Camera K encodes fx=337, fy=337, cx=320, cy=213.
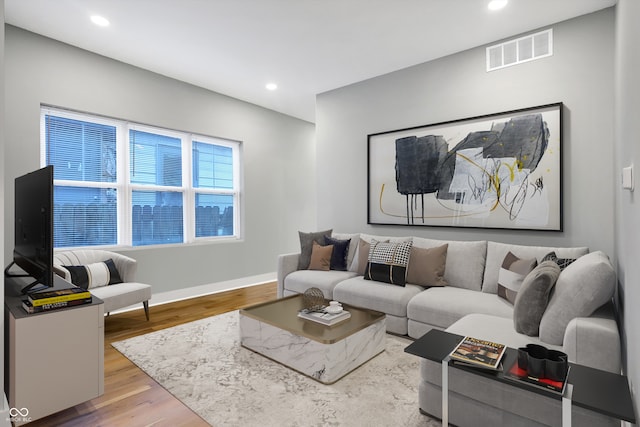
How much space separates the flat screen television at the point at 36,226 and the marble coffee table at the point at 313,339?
135 cm

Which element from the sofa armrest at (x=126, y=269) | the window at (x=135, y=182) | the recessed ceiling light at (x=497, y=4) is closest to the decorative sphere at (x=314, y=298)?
the sofa armrest at (x=126, y=269)

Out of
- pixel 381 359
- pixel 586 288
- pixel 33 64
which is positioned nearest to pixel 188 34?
pixel 33 64

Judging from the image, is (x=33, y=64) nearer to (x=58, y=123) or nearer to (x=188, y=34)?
(x=58, y=123)

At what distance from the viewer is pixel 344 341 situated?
7.35 ft

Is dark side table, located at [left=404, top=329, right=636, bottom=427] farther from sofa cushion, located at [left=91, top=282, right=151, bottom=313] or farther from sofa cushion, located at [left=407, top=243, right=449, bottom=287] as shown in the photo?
sofa cushion, located at [left=91, top=282, right=151, bottom=313]

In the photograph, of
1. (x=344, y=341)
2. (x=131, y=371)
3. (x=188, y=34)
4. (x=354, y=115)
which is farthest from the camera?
(x=354, y=115)

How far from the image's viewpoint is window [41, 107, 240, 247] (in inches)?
139

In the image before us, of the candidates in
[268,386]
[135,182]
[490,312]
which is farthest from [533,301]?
[135,182]

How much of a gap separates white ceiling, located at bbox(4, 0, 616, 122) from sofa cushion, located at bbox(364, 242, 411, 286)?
6.70 ft

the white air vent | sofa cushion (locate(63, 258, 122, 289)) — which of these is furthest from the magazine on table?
sofa cushion (locate(63, 258, 122, 289))

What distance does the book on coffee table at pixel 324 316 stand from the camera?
244 centimetres

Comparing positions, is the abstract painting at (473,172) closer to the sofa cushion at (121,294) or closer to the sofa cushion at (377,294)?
the sofa cushion at (377,294)

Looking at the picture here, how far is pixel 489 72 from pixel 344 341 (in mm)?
2924

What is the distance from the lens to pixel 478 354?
139 cm
